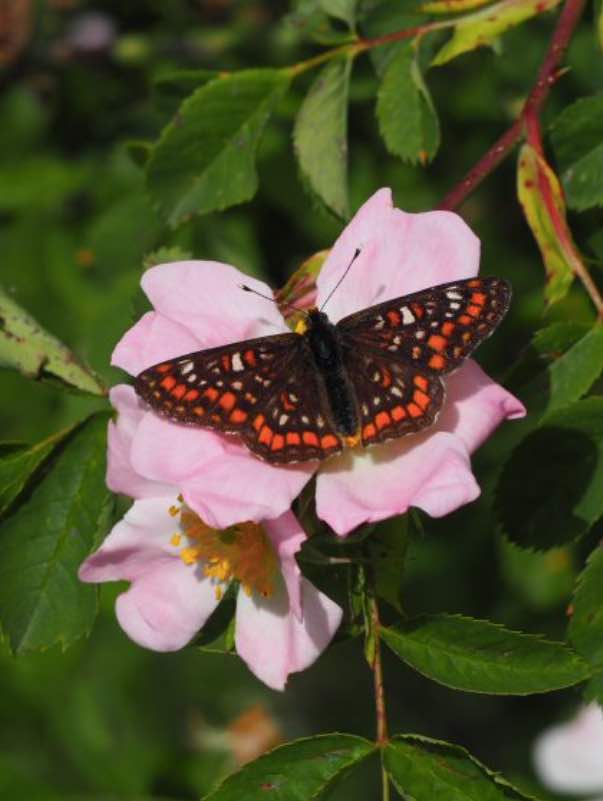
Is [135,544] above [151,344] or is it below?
below

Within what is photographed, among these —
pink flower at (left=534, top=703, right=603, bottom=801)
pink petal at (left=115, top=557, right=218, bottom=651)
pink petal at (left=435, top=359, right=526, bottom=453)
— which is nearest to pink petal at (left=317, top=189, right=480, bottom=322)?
pink petal at (left=435, top=359, right=526, bottom=453)

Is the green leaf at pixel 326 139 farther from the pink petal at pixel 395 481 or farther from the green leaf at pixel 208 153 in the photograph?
the pink petal at pixel 395 481

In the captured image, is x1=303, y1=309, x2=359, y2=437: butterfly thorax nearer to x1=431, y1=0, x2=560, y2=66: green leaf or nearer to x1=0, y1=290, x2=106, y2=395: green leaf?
x1=0, y1=290, x2=106, y2=395: green leaf

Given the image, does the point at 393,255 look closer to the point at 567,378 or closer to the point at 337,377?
the point at 337,377

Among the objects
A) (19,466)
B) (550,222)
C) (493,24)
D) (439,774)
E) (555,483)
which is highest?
(493,24)

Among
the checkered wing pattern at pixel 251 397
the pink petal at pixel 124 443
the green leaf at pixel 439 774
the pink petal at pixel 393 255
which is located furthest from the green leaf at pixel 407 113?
the green leaf at pixel 439 774

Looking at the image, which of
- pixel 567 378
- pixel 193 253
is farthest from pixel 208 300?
pixel 193 253

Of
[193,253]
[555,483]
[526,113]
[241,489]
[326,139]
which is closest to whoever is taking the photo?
[241,489]
